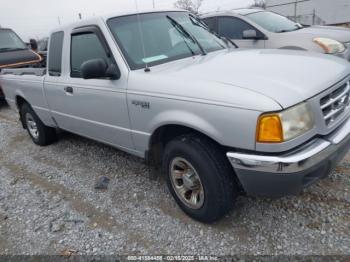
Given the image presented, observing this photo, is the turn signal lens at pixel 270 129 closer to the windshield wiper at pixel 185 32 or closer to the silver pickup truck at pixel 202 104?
the silver pickup truck at pixel 202 104

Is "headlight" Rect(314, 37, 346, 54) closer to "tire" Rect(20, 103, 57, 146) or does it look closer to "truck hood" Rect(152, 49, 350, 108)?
"truck hood" Rect(152, 49, 350, 108)

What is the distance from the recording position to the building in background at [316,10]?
20.8m

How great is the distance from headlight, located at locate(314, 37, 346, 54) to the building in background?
16.1 metres

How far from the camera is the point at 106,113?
10.8 ft

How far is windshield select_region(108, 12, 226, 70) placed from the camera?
309cm

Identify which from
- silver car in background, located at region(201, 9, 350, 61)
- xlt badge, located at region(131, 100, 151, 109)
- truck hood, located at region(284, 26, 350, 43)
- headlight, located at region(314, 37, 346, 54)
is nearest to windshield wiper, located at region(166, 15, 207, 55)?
xlt badge, located at region(131, 100, 151, 109)

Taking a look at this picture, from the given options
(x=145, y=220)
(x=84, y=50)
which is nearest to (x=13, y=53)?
(x=84, y=50)

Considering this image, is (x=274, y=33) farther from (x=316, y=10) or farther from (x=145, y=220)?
(x=316, y=10)

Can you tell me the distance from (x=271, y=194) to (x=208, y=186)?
0.49 metres

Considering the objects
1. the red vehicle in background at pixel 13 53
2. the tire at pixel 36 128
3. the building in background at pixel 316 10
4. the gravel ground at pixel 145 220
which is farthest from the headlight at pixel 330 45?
the building in background at pixel 316 10

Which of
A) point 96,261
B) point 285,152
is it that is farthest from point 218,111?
point 96,261

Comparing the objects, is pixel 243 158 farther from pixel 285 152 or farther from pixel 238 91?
pixel 238 91

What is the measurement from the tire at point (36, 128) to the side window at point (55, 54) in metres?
1.19

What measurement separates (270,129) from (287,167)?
280 millimetres
